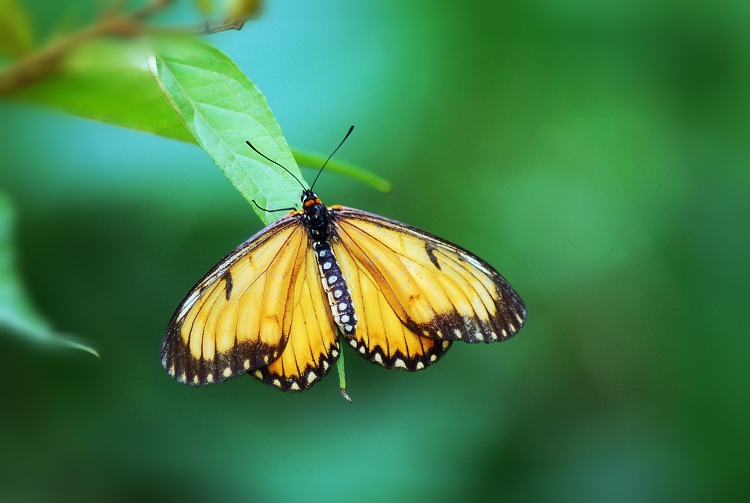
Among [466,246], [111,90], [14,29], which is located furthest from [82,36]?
[466,246]

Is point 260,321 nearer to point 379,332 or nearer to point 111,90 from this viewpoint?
point 379,332

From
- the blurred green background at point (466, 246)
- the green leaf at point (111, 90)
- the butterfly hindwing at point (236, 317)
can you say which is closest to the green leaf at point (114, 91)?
the green leaf at point (111, 90)

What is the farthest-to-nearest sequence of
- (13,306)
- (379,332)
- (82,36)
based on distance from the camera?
(379,332), (13,306), (82,36)

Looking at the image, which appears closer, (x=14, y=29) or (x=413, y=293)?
(x=14, y=29)

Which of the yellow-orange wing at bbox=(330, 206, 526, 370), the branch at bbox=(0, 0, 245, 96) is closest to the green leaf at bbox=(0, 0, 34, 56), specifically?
the branch at bbox=(0, 0, 245, 96)

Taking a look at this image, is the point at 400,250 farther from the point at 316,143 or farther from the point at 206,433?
the point at 206,433

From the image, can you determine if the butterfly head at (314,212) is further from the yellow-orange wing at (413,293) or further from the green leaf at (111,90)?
the green leaf at (111,90)
